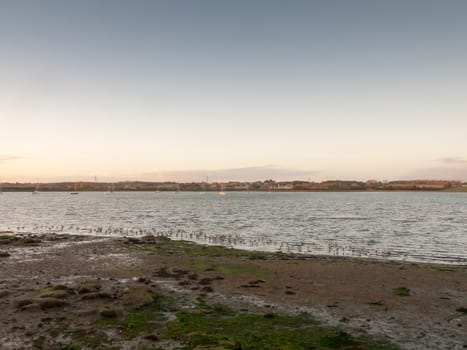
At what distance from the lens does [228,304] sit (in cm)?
2108

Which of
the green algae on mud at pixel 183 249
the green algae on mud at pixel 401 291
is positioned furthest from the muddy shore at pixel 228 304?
the green algae on mud at pixel 183 249

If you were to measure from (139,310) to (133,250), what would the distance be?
23.4 m

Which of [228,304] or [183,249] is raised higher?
[228,304]

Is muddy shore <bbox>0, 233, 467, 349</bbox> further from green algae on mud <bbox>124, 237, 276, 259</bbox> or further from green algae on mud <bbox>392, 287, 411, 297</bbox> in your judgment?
green algae on mud <bbox>124, 237, 276, 259</bbox>

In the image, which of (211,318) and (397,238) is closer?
(211,318)

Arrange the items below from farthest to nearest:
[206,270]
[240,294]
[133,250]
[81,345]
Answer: [133,250], [206,270], [240,294], [81,345]

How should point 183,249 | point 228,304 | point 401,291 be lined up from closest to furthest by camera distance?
point 228,304, point 401,291, point 183,249

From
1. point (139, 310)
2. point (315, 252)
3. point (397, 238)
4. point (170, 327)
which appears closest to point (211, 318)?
point (170, 327)

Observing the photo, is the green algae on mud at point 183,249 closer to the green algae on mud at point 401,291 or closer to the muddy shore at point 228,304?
the muddy shore at point 228,304

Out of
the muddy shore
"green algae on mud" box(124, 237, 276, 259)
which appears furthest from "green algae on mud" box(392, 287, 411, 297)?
"green algae on mud" box(124, 237, 276, 259)

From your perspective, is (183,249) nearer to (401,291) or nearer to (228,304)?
(228,304)

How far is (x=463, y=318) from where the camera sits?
63.1 ft

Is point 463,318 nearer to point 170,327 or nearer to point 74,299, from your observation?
point 170,327

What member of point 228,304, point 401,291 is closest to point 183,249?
point 228,304
